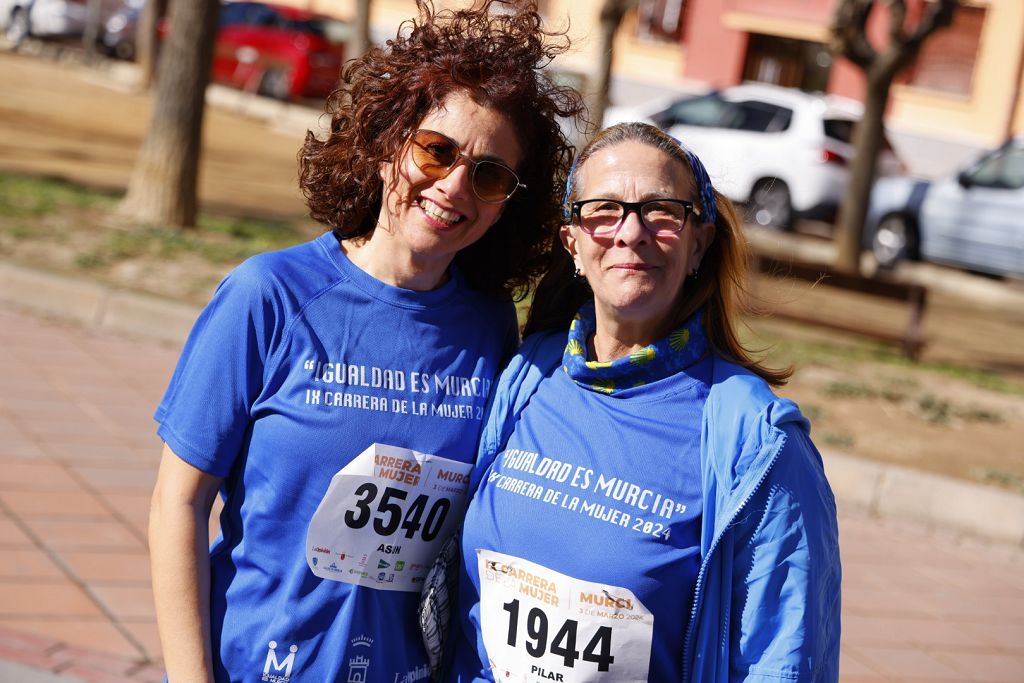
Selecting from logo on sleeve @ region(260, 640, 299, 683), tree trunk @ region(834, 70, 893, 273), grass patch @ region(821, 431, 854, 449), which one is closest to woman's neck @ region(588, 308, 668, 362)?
logo on sleeve @ region(260, 640, 299, 683)

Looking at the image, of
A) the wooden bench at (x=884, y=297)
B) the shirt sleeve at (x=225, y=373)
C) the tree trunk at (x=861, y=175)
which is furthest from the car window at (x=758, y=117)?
the shirt sleeve at (x=225, y=373)

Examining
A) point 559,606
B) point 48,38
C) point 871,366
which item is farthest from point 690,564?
point 48,38

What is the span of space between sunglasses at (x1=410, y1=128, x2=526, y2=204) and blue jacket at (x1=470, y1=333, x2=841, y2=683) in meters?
0.59

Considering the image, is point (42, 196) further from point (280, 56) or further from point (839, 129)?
point (280, 56)

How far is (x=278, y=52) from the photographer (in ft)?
76.0

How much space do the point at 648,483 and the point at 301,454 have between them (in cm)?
59

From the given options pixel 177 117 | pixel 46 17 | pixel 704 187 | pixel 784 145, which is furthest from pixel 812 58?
pixel 704 187

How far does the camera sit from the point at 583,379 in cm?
232

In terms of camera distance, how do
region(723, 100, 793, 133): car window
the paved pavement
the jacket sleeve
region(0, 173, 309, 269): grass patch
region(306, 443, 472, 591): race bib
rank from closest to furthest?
the jacket sleeve < region(306, 443, 472, 591): race bib < the paved pavement < region(0, 173, 309, 269): grass patch < region(723, 100, 793, 133): car window

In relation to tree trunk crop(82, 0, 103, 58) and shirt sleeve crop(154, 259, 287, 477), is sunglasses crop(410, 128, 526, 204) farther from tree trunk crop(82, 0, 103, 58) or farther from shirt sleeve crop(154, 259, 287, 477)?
tree trunk crop(82, 0, 103, 58)

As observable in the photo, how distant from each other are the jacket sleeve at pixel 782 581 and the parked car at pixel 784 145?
594 inches

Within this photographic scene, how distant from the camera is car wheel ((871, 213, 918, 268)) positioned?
16078 millimetres

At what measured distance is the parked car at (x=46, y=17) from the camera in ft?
71.2

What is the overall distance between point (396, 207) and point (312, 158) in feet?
1.06
